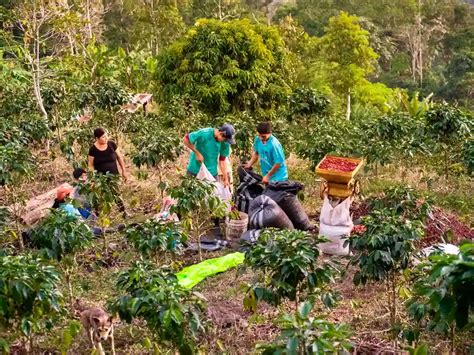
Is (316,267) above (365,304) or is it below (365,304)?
above

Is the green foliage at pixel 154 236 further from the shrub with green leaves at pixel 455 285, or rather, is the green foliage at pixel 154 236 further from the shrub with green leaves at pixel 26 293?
Answer: the shrub with green leaves at pixel 455 285

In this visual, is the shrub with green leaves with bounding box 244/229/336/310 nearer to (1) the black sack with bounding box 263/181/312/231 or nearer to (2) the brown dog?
(2) the brown dog

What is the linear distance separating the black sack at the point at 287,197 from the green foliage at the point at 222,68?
188 inches

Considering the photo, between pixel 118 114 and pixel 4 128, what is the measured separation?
2.31m

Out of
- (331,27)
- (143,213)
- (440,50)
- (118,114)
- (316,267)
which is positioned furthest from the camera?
(440,50)

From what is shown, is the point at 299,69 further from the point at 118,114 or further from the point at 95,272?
the point at 95,272

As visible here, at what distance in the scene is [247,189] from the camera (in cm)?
782

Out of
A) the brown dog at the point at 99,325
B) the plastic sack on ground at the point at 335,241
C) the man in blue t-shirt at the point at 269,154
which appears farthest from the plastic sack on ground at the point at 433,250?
the brown dog at the point at 99,325

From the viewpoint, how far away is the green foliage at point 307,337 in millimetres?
3289

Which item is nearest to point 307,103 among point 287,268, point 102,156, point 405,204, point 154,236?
point 102,156

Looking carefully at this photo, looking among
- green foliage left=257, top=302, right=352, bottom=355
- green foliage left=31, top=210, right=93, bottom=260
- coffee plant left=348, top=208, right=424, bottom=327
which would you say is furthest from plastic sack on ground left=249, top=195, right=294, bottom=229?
green foliage left=257, top=302, right=352, bottom=355

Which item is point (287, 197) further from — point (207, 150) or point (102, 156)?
point (102, 156)

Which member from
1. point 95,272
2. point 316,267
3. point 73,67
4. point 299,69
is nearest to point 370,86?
point 299,69

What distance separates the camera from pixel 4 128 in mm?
8938
